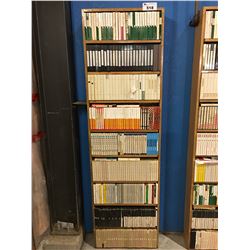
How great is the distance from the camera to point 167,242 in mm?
2348

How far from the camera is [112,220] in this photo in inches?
86.4

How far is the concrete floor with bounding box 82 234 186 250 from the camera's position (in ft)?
7.51

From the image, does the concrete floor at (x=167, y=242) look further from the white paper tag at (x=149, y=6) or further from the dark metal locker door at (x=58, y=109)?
the white paper tag at (x=149, y=6)

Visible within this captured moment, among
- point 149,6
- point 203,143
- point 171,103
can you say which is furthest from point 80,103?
point 203,143

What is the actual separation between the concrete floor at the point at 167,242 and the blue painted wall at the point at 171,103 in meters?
0.08

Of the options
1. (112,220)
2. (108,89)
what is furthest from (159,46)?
(112,220)

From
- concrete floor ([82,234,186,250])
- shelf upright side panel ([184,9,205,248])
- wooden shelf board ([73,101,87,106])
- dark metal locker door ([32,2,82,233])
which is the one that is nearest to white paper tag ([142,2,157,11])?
shelf upright side panel ([184,9,205,248])

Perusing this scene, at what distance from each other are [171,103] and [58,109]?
110 centimetres

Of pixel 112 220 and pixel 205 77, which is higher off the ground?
pixel 205 77

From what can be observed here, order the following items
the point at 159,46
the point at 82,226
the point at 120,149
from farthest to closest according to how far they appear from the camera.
A: the point at 82,226
the point at 120,149
the point at 159,46

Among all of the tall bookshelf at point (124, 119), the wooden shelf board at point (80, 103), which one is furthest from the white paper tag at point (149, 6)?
the wooden shelf board at point (80, 103)

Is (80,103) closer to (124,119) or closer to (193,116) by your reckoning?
(124,119)
